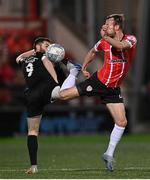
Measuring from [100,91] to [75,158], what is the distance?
4.32 metres

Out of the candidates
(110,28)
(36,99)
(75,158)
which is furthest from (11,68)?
(110,28)

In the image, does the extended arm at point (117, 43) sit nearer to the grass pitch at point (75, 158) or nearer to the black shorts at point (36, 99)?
the black shorts at point (36, 99)

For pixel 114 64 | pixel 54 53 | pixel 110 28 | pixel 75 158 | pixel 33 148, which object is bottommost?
pixel 75 158

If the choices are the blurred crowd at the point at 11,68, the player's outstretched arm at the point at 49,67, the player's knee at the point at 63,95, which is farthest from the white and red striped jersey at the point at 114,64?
the blurred crowd at the point at 11,68

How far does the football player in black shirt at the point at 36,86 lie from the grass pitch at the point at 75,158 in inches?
21.8

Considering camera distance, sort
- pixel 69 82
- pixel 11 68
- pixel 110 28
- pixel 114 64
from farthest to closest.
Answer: pixel 11 68 → pixel 69 82 → pixel 114 64 → pixel 110 28

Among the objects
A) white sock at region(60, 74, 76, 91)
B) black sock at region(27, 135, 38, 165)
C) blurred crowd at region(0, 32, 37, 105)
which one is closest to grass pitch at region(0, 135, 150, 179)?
black sock at region(27, 135, 38, 165)

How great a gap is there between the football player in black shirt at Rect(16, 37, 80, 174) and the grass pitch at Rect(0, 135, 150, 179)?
1.82ft

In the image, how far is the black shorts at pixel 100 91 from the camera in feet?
47.0

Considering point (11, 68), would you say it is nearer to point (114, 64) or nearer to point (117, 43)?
point (114, 64)

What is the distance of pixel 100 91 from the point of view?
47.1 ft

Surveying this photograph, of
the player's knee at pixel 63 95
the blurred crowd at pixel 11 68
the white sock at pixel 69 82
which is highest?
the white sock at pixel 69 82

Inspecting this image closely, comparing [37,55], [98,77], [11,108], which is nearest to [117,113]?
[98,77]

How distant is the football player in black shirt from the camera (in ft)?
46.6
